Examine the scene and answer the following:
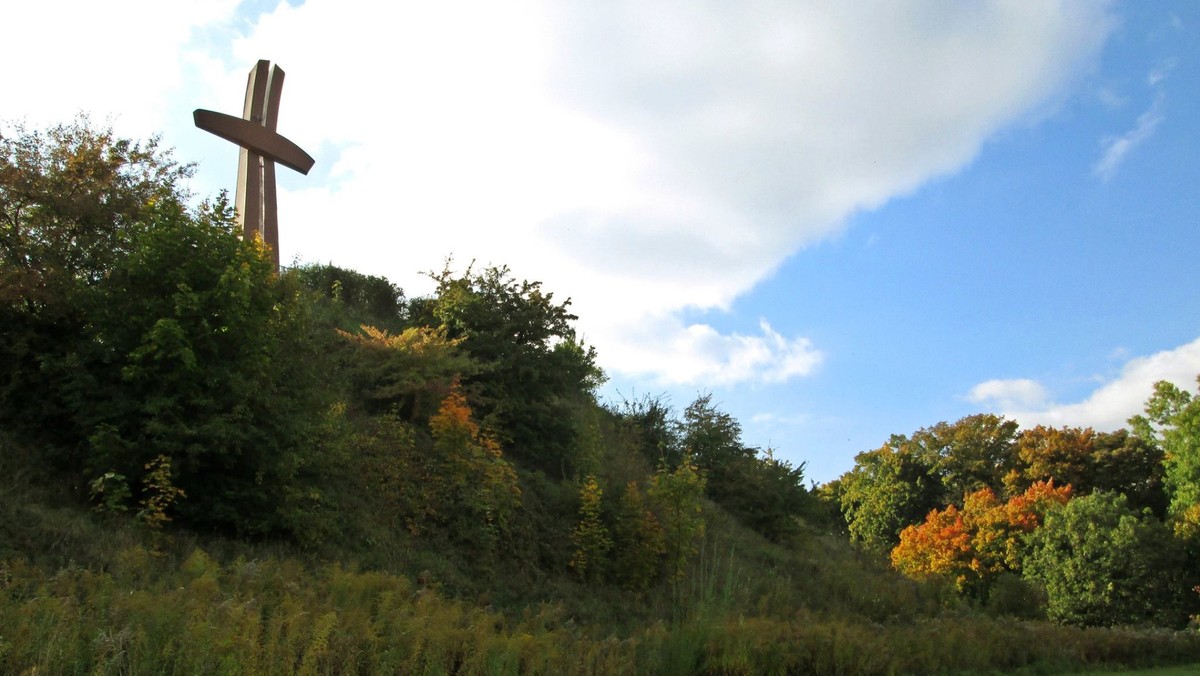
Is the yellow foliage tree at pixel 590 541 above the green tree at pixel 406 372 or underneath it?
underneath

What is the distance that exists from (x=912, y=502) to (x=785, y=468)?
31297 mm

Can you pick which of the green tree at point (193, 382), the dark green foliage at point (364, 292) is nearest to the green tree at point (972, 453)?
the dark green foliage at point (364, 292)

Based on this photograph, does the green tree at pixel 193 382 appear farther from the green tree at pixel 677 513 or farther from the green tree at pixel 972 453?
the green tree at pixel 972 453

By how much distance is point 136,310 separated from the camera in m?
12.7

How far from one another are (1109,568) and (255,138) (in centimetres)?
3462

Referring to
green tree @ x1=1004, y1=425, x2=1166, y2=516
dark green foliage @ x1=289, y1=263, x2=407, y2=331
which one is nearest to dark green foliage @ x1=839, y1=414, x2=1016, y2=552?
green tree @ x1=1004, y1=425, x2=1166, y2=516

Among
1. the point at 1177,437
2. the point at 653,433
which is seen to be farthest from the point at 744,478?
the point at 1177,437

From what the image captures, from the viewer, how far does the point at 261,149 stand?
2045cm

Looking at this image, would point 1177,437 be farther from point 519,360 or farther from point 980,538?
Result: point 519,360

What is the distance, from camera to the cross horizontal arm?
63.1 ft

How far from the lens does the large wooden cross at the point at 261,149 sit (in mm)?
19984

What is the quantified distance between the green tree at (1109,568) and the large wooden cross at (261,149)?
107 ft

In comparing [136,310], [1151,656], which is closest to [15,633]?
[136,310]

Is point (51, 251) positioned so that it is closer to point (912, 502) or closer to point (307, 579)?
point (307, 579)
